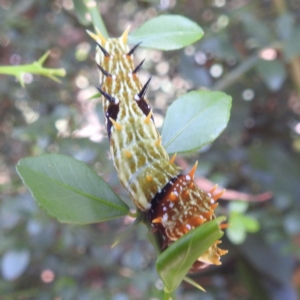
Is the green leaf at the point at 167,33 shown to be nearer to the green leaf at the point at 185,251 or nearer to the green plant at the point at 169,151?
the green plant at the point at 169,151

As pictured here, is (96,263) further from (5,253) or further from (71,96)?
(71,96)

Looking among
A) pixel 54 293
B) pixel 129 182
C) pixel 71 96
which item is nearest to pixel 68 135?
pixel 71 96

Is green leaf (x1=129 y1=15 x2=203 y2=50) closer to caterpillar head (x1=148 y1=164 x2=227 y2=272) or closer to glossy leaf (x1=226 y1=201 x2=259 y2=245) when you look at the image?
caterpillar head (x1=148 y1=164 x2=227 y2=272)

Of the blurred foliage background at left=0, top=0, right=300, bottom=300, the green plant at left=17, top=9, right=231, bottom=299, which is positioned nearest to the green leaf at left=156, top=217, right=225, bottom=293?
the green plant at left=17, top=9, right=231, bottom=299

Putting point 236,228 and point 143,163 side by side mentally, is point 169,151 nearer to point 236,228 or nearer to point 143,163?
point 143,163

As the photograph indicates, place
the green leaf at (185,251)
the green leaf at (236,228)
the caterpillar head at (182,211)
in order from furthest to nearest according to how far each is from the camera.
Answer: the green leaf at (236,228) → the caterpillar head at (182,211) → the green leaf at (185,251)

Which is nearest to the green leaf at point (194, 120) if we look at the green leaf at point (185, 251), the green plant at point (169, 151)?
the green plant at point (169, 151)
